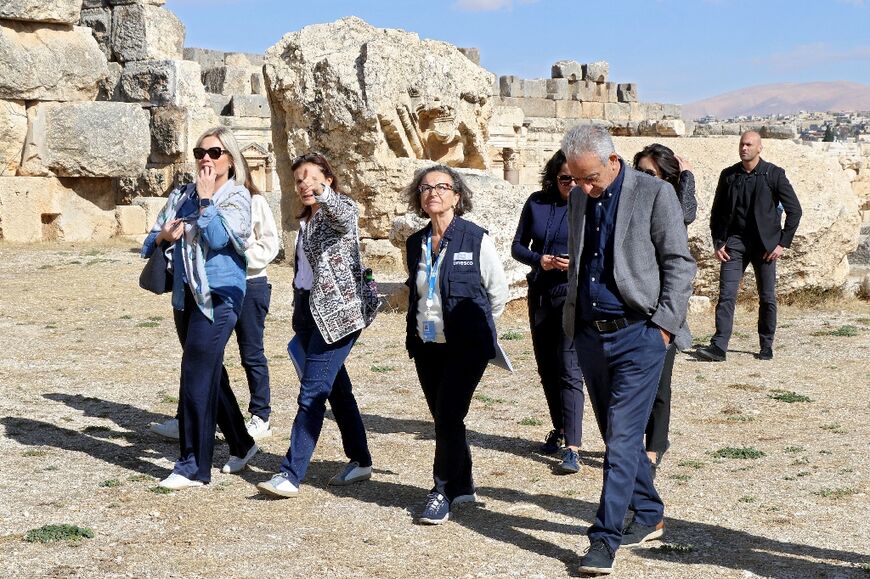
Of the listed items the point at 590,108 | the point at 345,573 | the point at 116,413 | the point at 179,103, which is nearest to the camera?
the point at 345,573

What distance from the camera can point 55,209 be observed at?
15.9 meters

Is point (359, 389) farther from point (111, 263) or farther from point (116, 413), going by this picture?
point (111, 263)

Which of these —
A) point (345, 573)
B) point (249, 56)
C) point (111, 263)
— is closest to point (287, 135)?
point (111, 263)

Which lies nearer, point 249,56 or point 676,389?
point 676,389

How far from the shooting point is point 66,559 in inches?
184

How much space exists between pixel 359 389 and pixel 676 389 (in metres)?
2.23

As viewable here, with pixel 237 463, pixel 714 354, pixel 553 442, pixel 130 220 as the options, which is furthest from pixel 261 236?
pixel 130 220

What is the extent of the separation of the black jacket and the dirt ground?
0.99m

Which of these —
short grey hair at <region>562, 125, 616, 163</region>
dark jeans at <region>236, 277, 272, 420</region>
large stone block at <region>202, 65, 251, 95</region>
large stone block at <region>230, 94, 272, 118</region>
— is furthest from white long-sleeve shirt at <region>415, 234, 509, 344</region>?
large stone block at <region>202, 65, 251, 95</region>

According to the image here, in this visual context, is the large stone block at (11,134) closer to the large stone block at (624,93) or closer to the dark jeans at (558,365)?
the dark jeans at (558,365)

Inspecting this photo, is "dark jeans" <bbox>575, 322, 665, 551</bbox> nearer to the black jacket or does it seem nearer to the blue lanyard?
the blue lanyard

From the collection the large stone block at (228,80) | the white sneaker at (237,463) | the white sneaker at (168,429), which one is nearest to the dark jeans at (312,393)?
the white sneaker at (237,463)

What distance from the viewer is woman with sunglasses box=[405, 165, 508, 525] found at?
5.18 metres

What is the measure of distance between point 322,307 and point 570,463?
1.64 meters
